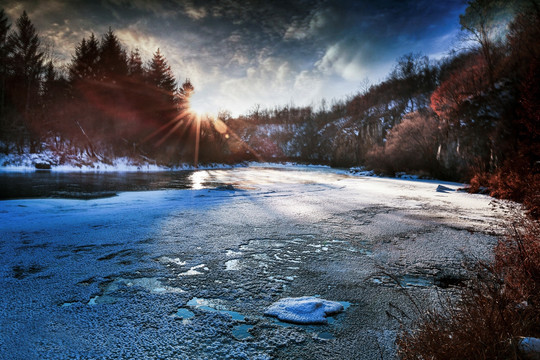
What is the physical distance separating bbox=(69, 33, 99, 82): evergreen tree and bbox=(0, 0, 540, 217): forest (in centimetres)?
10

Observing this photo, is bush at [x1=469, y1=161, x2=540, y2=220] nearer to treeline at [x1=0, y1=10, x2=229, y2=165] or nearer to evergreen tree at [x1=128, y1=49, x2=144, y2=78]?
treeline at [x1=0, y1=10, x2=229, y2=165]

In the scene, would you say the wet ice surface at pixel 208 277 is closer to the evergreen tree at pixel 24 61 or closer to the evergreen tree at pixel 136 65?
the evergreen tree at pixel 24 61

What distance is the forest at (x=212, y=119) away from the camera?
10.1 meters

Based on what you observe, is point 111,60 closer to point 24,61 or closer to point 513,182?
point 24,61

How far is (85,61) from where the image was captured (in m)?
26.5

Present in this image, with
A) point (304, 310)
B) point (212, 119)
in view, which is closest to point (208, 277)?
point (304, 310)

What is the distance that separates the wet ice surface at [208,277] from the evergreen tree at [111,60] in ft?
90.5

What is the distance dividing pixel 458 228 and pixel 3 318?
671 cm

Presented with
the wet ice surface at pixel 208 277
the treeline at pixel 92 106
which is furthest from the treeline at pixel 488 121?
the treeline at pixel 92 106

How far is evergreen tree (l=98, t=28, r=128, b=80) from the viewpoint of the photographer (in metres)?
27.5

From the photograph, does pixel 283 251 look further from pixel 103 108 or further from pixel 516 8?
pixel 103 108

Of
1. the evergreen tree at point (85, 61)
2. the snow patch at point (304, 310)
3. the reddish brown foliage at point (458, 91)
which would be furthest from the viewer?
the evergreen tree at point (85, 61)

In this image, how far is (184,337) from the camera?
71.7 inches

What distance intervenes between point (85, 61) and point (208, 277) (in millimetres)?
32925
